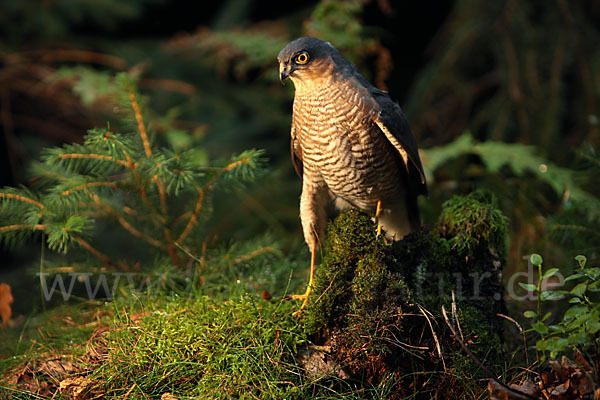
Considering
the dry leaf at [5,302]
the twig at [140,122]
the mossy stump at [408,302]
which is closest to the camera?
the mossy stump at [408,302]

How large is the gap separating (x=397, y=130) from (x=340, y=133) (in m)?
0.28

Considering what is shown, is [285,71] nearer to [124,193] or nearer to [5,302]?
[124,193]

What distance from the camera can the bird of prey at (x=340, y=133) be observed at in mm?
2299

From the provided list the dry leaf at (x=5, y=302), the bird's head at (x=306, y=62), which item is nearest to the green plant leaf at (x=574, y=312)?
the bird's head at (x=306, y=62)

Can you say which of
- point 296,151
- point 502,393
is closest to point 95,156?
point 296,151

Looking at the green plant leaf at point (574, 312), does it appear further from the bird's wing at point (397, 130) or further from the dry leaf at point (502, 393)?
the bird's wing at point (397, 130)

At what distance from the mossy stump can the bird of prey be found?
0.20m

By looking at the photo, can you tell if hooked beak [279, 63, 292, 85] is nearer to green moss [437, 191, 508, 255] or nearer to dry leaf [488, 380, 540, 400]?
green moss [437, 191, 508, 255]

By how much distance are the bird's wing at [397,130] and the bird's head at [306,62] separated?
0.86 feet

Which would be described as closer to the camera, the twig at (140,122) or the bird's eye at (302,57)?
the bird's eye at (302,57)

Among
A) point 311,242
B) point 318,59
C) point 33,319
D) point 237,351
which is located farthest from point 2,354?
point 318,59

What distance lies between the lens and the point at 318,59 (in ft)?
7.67

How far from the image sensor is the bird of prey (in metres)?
2.30

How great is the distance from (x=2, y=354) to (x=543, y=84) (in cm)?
387
